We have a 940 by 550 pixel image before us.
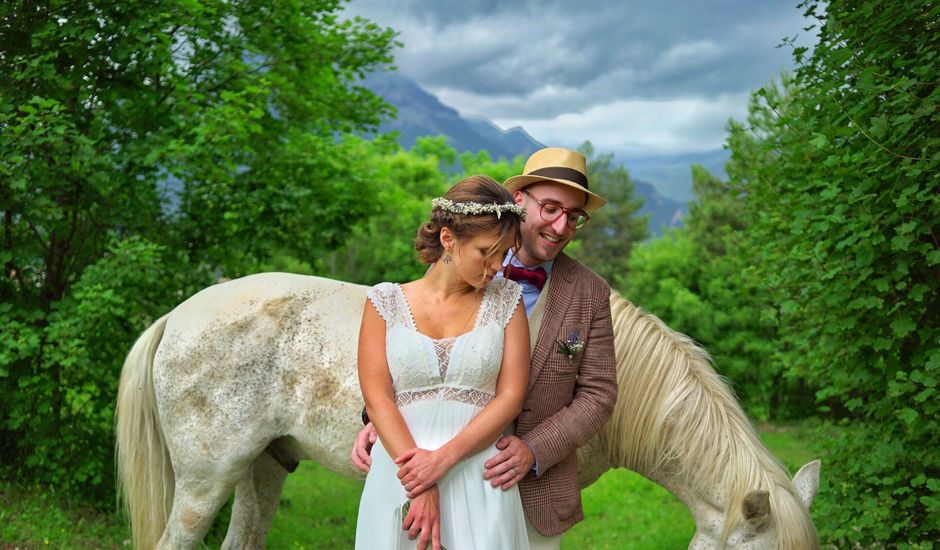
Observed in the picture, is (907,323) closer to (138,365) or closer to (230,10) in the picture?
(138,365)

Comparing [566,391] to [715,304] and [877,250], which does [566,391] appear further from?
[715,304]

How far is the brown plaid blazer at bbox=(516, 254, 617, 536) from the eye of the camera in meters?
2.77

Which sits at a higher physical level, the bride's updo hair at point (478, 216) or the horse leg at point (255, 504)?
the bride's updo hair at point (478, 216)

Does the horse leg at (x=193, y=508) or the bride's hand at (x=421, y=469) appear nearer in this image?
the bride's hand at (x=421, y=469)

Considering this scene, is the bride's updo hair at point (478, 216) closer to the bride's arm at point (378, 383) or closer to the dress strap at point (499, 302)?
the dress strap at point (499, 302)

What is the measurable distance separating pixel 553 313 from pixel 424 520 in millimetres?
878

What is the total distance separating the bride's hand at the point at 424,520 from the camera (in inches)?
96.1

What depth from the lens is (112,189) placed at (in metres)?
6.07

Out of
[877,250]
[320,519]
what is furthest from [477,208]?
[320,519]

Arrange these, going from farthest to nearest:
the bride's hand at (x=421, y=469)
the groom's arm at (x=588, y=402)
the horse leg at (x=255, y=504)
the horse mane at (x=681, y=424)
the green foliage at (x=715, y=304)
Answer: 1. the green foliage at (x=715, y=304)
2. the horse leg at (x=255, y=504)
3. the horse mane at (x=681, y=424)
4. the groom's arm at (x=588, y=402)
5. the bride's hand at (x=421, y=469)

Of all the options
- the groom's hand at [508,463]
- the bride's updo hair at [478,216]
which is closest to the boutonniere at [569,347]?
the groom's hand at [508,463]

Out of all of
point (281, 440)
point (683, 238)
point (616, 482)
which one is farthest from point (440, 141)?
point (281, 440)

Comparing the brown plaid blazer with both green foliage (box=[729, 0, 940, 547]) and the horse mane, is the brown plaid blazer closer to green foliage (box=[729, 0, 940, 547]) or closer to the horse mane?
the horse mane

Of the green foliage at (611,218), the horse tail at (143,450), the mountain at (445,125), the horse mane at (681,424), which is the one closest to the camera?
the horse mane at (681,424)
